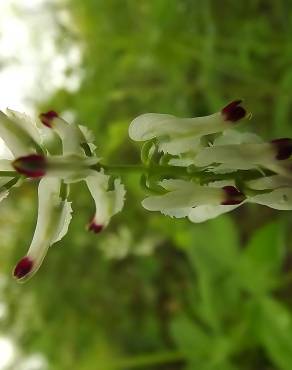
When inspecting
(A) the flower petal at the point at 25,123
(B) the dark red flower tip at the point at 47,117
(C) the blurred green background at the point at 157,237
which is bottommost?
(A) the flower petal at the point at 25,123

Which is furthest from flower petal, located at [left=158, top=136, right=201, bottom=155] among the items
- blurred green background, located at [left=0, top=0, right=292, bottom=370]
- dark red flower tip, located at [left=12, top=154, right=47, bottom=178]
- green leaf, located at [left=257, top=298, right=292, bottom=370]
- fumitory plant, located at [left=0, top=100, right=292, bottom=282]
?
green leaf, located at [left=257, top=298, right=292, bottom=370]

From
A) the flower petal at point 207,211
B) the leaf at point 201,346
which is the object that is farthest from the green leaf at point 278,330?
the flower petal at point 207,211

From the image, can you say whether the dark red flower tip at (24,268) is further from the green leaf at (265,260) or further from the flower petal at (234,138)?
the green leaf at (265,260)

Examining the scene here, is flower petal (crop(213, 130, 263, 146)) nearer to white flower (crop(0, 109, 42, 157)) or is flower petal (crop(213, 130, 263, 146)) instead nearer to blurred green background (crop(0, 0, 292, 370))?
white flower (crop(0, 109, 42, 157))

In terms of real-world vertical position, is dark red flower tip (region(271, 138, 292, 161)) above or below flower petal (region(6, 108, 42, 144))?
below

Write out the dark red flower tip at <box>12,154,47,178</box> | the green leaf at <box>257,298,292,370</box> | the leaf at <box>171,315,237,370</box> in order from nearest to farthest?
the dark red flower tip at <box>12,154,47,178</box> → the green leaf at <box>257,298,292,370</box> → the leaf at <box>171,315,237,370</box>

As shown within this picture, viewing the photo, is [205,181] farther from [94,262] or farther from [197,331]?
[94,262]

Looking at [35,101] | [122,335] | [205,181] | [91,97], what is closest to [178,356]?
[122,335]

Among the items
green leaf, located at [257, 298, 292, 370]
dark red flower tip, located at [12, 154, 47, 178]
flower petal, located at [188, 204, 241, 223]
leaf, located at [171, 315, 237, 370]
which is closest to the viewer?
dark red flower tip, located at [12, 154, 47, 178]
